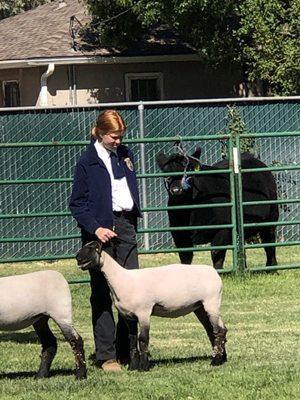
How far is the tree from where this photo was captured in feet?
73.9

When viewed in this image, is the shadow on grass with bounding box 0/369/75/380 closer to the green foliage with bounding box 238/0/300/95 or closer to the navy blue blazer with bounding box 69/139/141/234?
the navy blue blazer with bounding box 69/139/141/234

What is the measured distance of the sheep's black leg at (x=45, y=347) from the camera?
9.56 metres

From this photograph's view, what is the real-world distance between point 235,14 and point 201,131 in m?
4.58

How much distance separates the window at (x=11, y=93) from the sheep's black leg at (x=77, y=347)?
19.6 m

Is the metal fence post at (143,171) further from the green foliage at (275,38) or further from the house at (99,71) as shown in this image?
the house at (99,71)

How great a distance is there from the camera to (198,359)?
1025cm

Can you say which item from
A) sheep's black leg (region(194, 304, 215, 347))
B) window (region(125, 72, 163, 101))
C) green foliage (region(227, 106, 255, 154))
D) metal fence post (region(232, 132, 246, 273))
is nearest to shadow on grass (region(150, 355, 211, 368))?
sheep's black leg (region(194, 304, 215, 347))

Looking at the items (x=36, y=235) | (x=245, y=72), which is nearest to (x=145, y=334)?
(x=36, y=235)

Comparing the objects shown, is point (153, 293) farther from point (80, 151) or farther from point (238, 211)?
point (80, 151)

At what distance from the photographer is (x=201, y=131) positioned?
19.7 m

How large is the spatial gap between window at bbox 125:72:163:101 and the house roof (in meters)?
0.69

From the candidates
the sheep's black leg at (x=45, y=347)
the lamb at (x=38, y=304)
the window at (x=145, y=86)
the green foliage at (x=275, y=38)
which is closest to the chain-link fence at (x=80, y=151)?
the green foliage at (x=275, y=38)

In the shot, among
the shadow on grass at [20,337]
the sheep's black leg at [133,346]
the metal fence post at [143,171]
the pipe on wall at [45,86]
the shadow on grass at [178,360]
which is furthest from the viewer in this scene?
the pipe on wall at [45,86]

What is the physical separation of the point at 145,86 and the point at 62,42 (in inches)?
83.5
